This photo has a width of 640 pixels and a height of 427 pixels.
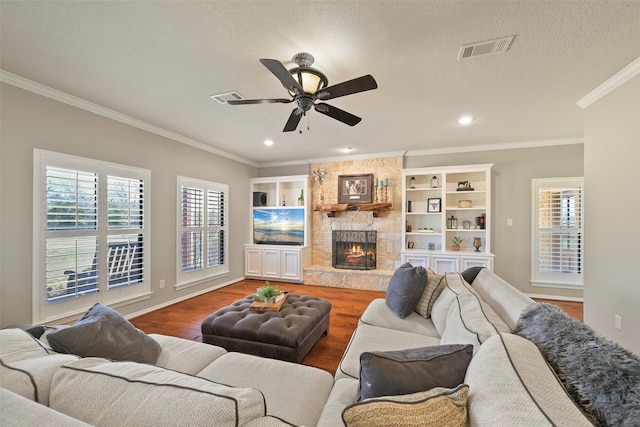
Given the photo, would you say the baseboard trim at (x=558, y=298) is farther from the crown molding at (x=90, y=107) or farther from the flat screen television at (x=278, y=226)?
the crown molding at (x=90, y=107)

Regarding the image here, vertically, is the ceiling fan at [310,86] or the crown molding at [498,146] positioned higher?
the crown molding at [498,146]

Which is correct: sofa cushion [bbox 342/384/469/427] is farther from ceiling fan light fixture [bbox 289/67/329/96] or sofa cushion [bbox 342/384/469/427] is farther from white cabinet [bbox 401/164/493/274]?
white cabinet [bbox 401/164/493/274]

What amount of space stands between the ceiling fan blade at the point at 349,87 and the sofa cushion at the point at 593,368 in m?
1.64

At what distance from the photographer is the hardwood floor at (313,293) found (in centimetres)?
251

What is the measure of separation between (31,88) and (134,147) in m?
1.06

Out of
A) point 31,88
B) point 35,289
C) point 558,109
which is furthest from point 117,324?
point 558,109

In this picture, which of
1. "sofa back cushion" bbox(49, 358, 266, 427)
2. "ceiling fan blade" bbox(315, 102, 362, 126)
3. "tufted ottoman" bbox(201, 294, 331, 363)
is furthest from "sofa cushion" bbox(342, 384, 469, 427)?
"ceiling fan blade" bbox(315, 102, 362, 126)

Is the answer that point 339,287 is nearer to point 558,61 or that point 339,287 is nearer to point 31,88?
point 558,61

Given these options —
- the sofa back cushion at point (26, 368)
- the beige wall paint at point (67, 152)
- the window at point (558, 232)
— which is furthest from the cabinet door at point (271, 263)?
the window at point (558, 232)

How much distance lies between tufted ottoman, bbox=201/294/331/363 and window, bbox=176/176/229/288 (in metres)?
2.17

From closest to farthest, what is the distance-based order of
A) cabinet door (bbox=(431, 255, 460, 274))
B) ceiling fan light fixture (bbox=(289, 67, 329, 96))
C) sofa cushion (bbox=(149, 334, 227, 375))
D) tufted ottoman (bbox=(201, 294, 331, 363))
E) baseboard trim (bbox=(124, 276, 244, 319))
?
sofa cushion (bbox=(149, 334, 227, 375))
ceiling fan light fixture (bbox=(289, 67, 329, 96))
tufted ottoman (bbox=(201, 294, 331, 363))
baseboard trim (bbox=(124, 276, 244, 319))
cabinet door (bbox=(431, 255, 460, 274))

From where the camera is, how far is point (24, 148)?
2449 millimetres

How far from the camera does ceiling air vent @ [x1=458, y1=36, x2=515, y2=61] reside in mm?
1828

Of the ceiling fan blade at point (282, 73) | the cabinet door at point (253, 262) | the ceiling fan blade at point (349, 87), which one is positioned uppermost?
the ceiling fan blade at point (282, 73)
